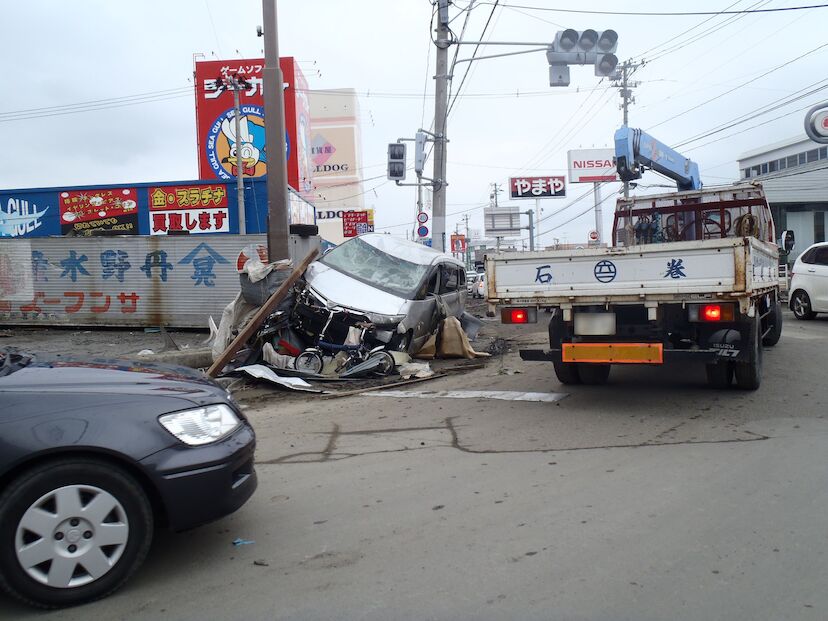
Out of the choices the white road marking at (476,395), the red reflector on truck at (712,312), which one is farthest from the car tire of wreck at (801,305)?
the red reflector on truck at (712,312)

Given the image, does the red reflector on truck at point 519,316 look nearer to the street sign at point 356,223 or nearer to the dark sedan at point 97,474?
the dark sedan at point 97,474

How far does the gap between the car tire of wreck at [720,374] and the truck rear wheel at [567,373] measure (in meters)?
1.51

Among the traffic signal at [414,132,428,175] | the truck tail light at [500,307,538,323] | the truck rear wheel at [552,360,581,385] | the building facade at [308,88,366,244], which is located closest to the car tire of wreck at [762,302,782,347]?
the truck rear wheel at [552,360,581,385]

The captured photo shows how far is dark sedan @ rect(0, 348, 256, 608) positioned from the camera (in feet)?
10.1

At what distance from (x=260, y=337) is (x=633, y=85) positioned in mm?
33549

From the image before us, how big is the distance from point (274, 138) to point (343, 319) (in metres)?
3.98

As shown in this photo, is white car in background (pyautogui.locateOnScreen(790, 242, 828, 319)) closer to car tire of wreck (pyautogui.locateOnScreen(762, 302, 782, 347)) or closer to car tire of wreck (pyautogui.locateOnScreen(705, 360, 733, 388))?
car tire of wreck (pyautogui.locateOnScreen(762, 302, 782, 347))

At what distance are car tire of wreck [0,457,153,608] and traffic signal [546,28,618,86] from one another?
1291 centimetres

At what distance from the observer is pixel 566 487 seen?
4715 millimetres

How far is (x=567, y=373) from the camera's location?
8.38 metres

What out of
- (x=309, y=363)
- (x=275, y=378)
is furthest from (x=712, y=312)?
(x=275, y=378)

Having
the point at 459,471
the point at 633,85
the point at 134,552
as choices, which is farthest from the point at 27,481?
the point at 633,85

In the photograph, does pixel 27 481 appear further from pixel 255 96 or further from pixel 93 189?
pixel 255 96

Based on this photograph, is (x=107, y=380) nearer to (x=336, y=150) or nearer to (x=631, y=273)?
(x=631, y=273)
